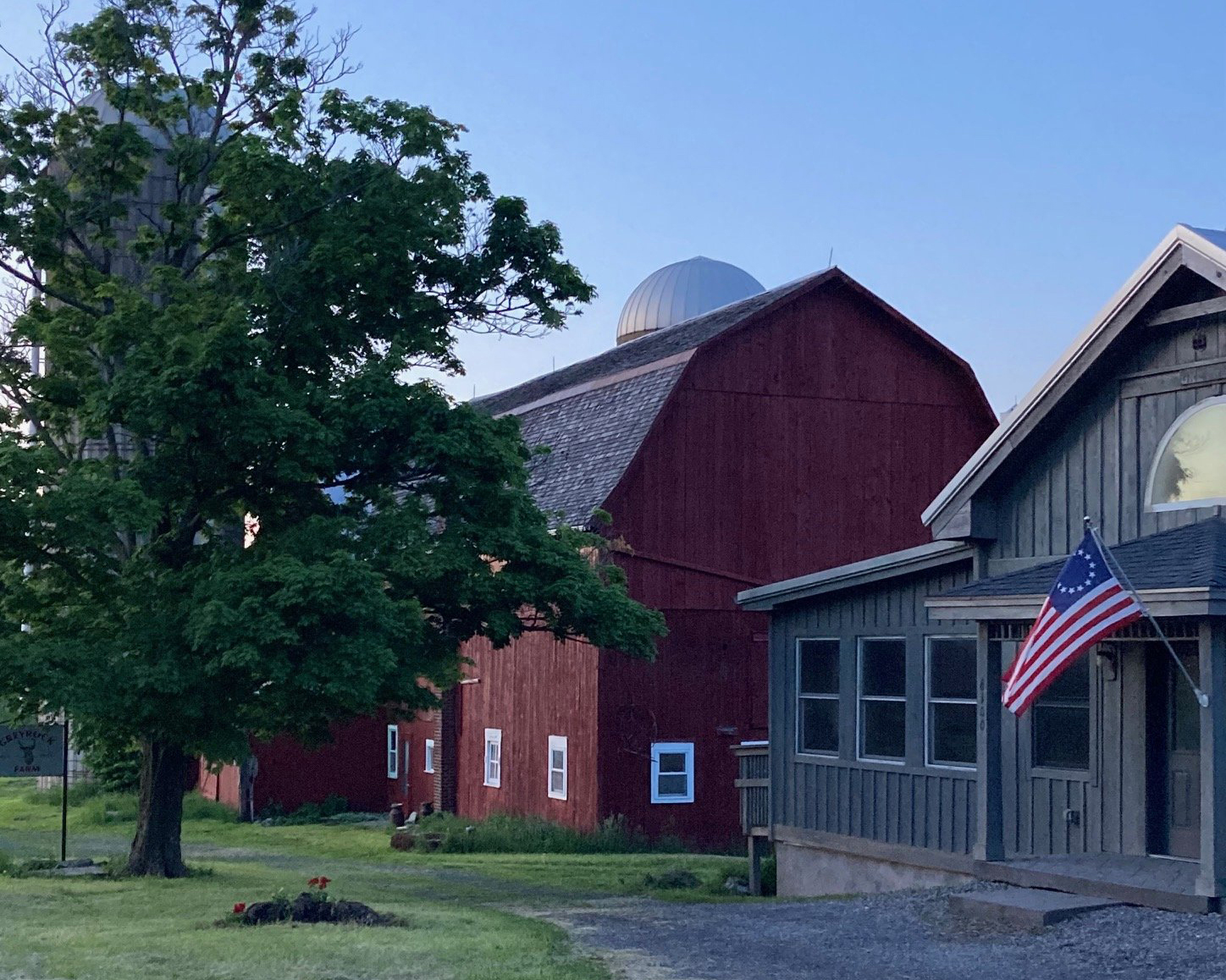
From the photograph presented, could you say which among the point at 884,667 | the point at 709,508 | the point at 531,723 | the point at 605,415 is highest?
the point at 605,415

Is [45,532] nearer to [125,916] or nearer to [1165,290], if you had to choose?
[125,916]

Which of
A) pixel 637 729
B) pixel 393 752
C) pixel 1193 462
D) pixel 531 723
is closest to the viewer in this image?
pixel 1193 462

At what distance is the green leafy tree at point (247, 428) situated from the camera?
16.7m

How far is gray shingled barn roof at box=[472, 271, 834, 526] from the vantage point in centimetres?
2714

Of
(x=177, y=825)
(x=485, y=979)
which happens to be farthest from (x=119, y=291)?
(x=485, y=979)

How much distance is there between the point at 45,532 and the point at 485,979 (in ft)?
27.6

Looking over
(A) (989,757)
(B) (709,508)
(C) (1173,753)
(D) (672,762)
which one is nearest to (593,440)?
(B) (709,508)

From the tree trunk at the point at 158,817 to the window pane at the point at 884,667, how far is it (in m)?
8.14

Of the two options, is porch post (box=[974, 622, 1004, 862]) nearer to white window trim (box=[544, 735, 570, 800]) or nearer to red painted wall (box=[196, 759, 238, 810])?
white window trim (box=[544, 735, 570, 800])

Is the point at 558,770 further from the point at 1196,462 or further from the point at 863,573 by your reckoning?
the point at 1196,462

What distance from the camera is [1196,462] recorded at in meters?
15.1

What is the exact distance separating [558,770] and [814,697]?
8.40 metres

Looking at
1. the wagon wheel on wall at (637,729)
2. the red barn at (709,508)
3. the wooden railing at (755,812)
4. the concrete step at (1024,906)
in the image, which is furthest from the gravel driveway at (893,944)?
the red barn at (709,508)

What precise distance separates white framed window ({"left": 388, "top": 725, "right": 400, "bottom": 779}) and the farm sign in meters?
12.8
